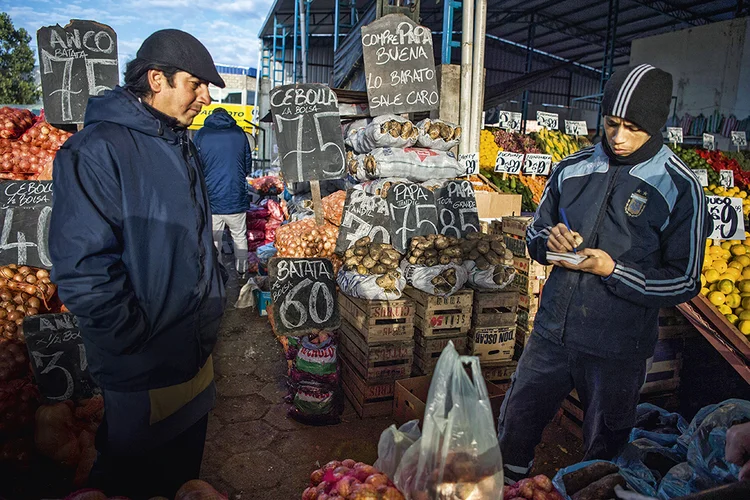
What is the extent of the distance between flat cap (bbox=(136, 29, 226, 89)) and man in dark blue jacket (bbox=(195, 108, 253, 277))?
190 inches

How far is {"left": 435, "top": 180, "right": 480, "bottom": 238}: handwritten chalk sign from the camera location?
181 inches

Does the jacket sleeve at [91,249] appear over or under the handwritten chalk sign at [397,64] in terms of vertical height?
under

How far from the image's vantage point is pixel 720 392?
3490 mm

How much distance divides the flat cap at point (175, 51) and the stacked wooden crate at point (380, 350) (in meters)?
2.16

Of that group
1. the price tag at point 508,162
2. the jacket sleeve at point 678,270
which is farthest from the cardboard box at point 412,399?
the price tag at point 508,162

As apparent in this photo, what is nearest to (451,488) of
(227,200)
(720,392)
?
(720,392)

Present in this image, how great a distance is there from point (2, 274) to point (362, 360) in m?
2.56

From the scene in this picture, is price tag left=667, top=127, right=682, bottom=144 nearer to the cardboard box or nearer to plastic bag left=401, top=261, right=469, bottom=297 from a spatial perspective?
plastic bag left=401, top=261, right=469, bottom=297

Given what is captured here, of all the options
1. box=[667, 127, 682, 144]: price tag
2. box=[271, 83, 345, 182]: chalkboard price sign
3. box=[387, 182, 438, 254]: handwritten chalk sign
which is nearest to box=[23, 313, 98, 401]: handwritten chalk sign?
box=[271, 83, 345, 182]: chalkboard price sign

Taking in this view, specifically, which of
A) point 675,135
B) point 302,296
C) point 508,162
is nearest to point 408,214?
point 302,296

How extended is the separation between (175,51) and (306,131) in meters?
3.07

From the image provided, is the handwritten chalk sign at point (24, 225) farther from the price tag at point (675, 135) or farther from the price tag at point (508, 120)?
the price tag at point (675, 135)

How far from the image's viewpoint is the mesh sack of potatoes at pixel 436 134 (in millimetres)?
4906

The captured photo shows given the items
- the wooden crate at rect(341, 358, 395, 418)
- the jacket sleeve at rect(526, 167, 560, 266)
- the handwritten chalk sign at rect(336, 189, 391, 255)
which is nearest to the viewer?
the jacket sleeve at rect(526, 167, 560, 266)
